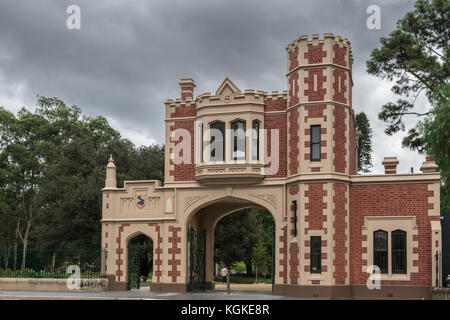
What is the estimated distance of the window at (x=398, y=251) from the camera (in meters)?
27.1

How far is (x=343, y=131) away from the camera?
28.2 metres

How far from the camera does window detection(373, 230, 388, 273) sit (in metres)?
27.3

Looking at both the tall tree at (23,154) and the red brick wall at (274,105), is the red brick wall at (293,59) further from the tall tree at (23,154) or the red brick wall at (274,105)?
the tall tree at (23,154)

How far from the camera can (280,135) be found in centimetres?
2948

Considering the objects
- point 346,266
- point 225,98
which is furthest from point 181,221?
point 346,266

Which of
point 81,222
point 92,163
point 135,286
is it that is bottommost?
point 135,286

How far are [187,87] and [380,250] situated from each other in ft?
41.4

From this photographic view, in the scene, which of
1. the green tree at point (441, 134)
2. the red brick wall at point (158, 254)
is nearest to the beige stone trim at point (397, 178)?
the red brick wall at point (158, 254)

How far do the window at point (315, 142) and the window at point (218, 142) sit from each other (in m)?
4.21

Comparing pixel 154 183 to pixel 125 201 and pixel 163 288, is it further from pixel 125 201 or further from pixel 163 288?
pixel 163 288

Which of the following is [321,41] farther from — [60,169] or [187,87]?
[60,169]

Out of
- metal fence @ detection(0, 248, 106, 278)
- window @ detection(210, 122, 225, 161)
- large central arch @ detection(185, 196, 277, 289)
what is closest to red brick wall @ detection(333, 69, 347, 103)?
window @ detection(210, 122, 225, 161)
